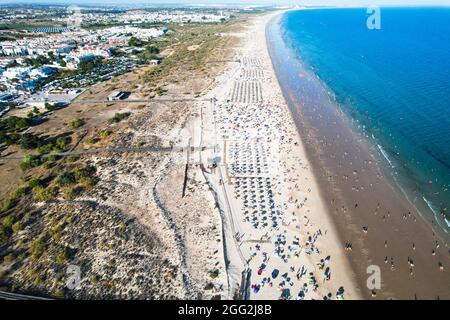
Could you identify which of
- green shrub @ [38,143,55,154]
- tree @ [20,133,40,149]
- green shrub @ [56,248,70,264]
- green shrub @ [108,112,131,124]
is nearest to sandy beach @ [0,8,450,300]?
green shrub @ [56,248,70,264]

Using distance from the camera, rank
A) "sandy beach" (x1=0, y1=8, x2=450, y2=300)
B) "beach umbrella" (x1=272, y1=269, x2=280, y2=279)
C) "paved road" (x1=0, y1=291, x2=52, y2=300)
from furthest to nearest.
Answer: "beach umbrella" (x1=272, y1=269, x2=280, y2=279)
"sandy beach" (x1=0, y1=8, x2=450, y2=300)
"paved road" (x1=0, y1=291, x2=52, y2=300)

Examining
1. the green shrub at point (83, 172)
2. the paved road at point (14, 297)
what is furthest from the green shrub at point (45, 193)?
the paved road at point (14, 297)

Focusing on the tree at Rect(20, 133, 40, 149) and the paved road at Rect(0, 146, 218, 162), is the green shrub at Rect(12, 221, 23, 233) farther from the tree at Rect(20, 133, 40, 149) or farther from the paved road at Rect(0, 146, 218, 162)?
the tree at Rect(20, 133, 40, 149)

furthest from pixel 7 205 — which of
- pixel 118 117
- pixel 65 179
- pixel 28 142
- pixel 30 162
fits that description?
pixel 118 117

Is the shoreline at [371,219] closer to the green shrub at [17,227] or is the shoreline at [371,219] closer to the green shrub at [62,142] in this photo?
the green shrub at [17,227]

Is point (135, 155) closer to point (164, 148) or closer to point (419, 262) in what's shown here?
point (164, 148)

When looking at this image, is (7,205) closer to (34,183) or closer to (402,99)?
(34,183)
